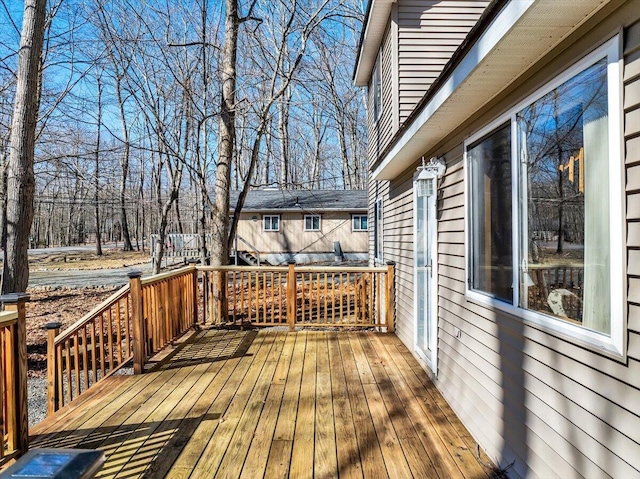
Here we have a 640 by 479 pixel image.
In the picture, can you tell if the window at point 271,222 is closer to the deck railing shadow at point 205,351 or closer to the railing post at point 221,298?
the railing post at point 221,298

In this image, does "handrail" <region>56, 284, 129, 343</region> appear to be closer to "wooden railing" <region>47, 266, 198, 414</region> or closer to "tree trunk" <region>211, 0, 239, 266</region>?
"wooden railing" <region>47, 266, 198, 414</region>

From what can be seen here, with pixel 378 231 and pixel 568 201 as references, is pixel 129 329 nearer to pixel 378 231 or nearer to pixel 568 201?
pixel 568 201

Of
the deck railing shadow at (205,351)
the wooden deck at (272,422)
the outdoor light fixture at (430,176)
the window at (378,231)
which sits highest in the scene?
the outdoor light fixture at (430,176)

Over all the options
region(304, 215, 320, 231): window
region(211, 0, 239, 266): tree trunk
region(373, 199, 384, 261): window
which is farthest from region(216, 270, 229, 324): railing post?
region(304, 215, 320, 231): window

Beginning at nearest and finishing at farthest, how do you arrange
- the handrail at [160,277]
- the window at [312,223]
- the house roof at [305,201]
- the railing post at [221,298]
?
the handrail at [160,277] < the railing post at [221,298] < the house roof at [305,201] < the window at [312,223]

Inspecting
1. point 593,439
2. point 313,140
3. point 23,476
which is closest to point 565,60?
point 593,439

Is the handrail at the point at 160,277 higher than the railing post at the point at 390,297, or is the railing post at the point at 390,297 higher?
the handrail at the point at 160,277

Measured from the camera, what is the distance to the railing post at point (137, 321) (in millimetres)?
3697

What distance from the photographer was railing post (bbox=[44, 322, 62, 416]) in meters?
3.05

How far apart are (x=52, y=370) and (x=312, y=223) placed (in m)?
14.6

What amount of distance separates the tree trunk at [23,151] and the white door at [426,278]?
499cm

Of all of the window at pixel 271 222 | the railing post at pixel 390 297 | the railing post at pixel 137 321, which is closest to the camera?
the railing post at pixel 137 321

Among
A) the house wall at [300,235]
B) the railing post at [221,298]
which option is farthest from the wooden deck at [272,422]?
the house wall at [300,235]

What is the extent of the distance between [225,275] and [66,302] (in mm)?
5884
